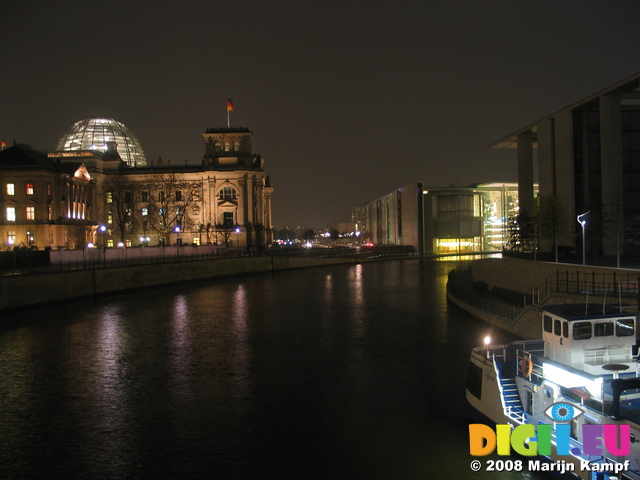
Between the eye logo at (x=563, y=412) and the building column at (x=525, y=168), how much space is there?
57.2 metres

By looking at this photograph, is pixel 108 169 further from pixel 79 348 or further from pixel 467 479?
pixel 467 479

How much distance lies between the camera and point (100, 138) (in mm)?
143000

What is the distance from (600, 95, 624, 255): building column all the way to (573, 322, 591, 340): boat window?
38.7 m

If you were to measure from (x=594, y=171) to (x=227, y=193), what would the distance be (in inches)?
3202

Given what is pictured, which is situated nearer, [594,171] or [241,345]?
[241,345]

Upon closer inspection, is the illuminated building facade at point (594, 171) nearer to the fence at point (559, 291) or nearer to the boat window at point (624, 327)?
the fence at point (559, 291)

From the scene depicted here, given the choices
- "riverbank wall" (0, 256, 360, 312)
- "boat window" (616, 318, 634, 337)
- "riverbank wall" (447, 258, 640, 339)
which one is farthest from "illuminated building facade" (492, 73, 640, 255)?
"riverbank wall" (0, 256, 360, 312)

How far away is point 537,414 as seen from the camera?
655 inches

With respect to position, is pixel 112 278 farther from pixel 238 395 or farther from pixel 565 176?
pixel 565 176

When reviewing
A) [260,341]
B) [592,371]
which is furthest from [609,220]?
[592,371]

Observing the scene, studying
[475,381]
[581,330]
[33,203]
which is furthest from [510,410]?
[33,203]

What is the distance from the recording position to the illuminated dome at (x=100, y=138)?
141762 mm

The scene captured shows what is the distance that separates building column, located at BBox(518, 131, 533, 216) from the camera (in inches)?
2744

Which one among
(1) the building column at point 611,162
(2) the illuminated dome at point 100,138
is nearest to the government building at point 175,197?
(2) the illuminated dome at point 100,138
